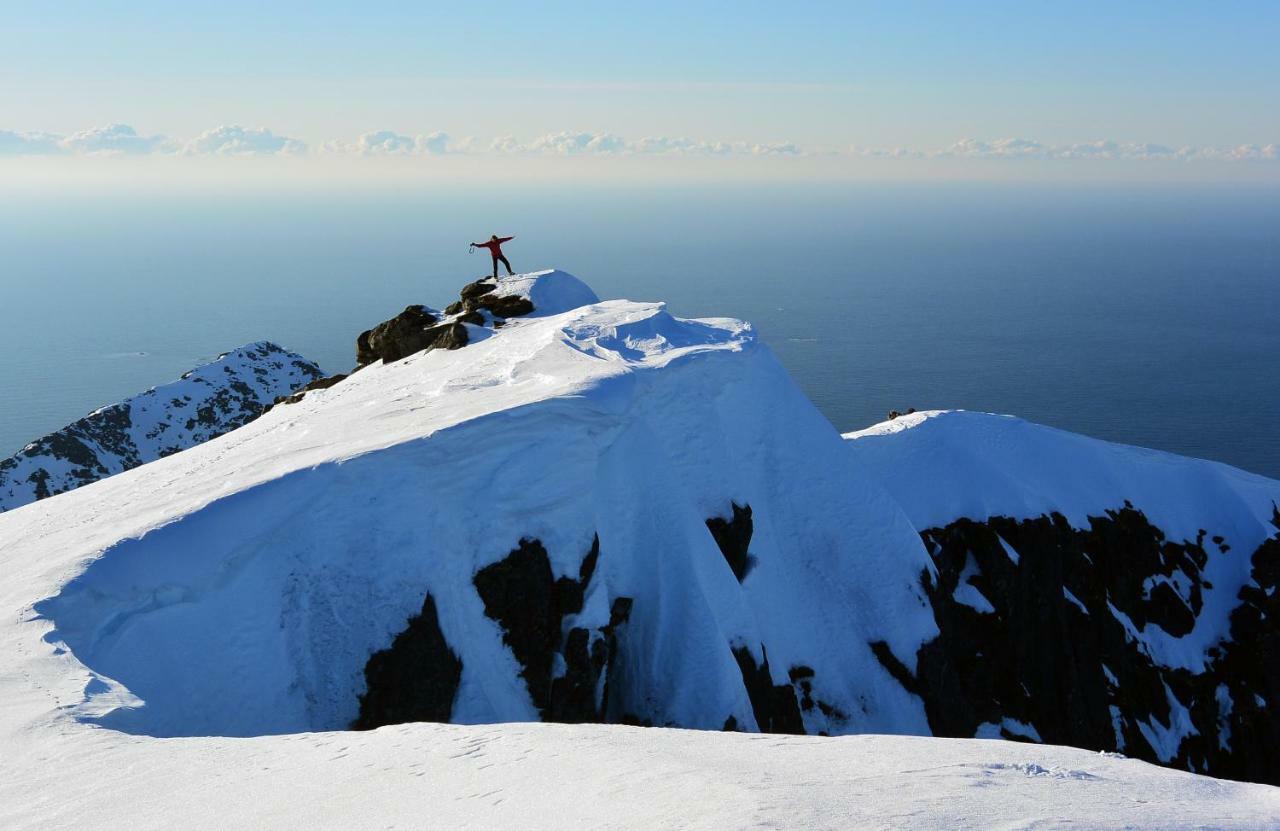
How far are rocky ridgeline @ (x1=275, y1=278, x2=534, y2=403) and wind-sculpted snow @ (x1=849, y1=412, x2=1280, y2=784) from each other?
1800cm

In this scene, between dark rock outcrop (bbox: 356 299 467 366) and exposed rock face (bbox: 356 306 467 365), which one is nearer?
dark rock outcrop (bbox: 356 299 467 366)

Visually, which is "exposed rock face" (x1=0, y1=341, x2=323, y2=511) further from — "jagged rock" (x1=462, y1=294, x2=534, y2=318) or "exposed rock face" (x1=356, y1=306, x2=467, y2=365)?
"jagged rock" (x1=462, y1=294, x2=534, y2=318)

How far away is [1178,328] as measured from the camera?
641 ft

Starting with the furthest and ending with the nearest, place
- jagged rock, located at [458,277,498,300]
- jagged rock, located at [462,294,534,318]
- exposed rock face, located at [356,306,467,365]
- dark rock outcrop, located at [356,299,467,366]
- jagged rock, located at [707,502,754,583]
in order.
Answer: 1. jagged rock, located at [458,277,498,300]
2. jagged rock, located at [462,294,534,318]
3. exposed rock face, located at [356,306,467,365]
4. dark rock outcrop, located at [356,299,467,366]
5. jagged rock, located at [707,502,754,583]

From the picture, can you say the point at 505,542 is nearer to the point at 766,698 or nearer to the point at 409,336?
the point at 766,698

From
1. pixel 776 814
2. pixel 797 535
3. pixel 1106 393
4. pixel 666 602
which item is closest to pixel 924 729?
pixel 797 535

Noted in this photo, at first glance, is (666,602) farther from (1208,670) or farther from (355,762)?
(1208,670)

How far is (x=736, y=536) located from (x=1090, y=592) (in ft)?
78.6

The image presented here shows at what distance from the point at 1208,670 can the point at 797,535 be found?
2762cm

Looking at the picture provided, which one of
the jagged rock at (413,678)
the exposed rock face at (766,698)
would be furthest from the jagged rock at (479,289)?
the jagged rock at (413,678)

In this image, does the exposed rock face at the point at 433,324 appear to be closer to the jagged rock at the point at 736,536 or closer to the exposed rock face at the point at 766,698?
the jagged rock at the point at 736,536

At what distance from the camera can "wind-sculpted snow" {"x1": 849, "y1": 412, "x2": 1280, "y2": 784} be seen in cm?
3928

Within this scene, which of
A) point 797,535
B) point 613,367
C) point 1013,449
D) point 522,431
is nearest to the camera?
point 522,431

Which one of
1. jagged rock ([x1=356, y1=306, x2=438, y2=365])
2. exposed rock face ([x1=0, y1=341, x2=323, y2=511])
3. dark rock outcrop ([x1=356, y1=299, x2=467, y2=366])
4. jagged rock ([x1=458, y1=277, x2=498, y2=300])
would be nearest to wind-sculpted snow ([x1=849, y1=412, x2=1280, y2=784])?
dark rock outcrop ([x1=356, y1=299, x2=467, y2=366])
